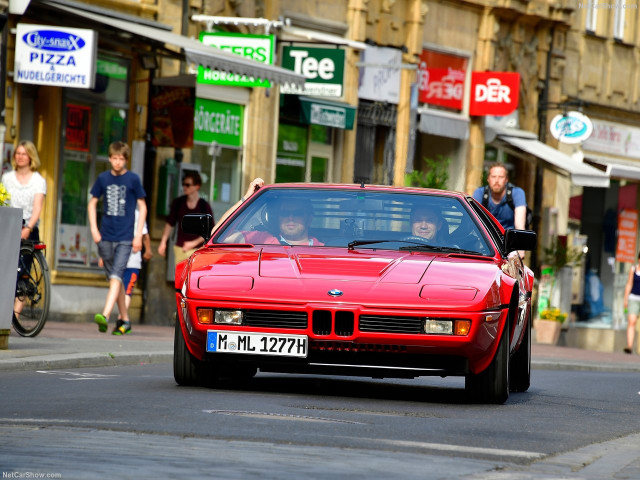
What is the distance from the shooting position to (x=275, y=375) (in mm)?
13516

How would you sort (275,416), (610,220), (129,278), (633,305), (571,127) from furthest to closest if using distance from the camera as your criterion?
(610,220) → (571,127) → (633,305) → (129,278) → (275,416)

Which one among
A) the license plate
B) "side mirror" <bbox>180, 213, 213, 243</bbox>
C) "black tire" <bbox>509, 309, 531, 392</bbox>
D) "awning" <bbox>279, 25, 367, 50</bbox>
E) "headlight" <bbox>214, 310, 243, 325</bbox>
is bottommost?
"black tire" <bbox>509, 309, 531, 392</bbox>

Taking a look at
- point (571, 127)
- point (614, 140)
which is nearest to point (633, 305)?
point (571, 127)

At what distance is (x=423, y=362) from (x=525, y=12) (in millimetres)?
25660

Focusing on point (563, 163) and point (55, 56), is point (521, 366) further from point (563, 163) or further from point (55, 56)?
point (563, 163)

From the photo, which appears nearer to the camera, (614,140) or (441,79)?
(441,79)

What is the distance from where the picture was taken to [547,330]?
104 ft

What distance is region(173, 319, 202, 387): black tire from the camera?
11047mm

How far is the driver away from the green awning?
17.1 m

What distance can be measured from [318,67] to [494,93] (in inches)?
256

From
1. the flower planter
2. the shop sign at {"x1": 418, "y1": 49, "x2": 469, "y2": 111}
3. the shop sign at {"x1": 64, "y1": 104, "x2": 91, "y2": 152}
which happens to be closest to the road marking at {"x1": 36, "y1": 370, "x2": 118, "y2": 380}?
the shop sign at {"x1": 64, "y1": 104, "x2": 91, "y2": 152}

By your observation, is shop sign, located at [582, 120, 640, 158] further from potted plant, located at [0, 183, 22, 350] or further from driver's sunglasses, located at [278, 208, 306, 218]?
driver's sunglasses, located at [278, 208, 306, 218]

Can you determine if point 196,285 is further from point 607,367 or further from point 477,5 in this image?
point 477,5

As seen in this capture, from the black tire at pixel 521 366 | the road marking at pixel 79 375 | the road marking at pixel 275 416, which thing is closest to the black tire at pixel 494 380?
the black tire at pixel 521 366
